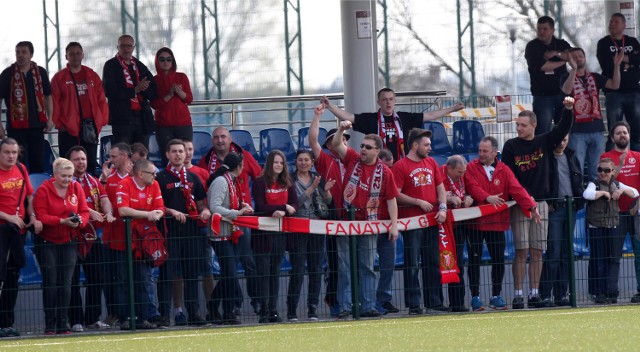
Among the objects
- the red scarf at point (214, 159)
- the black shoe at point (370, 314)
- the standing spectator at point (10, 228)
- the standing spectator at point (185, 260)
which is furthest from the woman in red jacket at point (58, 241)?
the black shoe at point (370, 314)

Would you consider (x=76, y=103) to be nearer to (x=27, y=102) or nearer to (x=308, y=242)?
(x=27, y=102)

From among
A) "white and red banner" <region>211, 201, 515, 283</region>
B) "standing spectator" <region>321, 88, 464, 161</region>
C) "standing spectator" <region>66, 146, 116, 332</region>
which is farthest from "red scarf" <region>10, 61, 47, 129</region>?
"white and red banner" <region>211, 201, 515, 283</region>

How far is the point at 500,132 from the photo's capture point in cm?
2119

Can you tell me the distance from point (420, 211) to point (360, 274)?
0.94m

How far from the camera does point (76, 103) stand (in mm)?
15805

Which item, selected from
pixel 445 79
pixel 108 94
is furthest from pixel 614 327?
pixel 445 79

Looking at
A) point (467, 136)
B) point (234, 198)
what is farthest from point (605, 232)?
point (467, 136)

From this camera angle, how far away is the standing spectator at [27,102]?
15.9m

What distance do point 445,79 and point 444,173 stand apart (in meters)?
11.4

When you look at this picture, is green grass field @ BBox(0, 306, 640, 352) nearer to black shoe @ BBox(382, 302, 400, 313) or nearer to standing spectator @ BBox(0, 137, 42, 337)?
black shoe @ BBox(382, 302, 400, 313)

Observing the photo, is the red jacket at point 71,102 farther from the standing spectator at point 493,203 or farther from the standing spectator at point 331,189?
the standing spectator at point 493,203

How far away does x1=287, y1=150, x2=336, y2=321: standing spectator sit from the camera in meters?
13.2

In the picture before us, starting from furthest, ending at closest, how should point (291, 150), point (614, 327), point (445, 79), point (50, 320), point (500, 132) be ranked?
1. point (445, 79)
2. point (500, 132)
3. point (291, 150)
4. point (50, 320)
5. point (614, 327)

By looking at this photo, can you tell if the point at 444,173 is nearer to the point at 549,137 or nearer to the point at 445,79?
the point at 549,137
